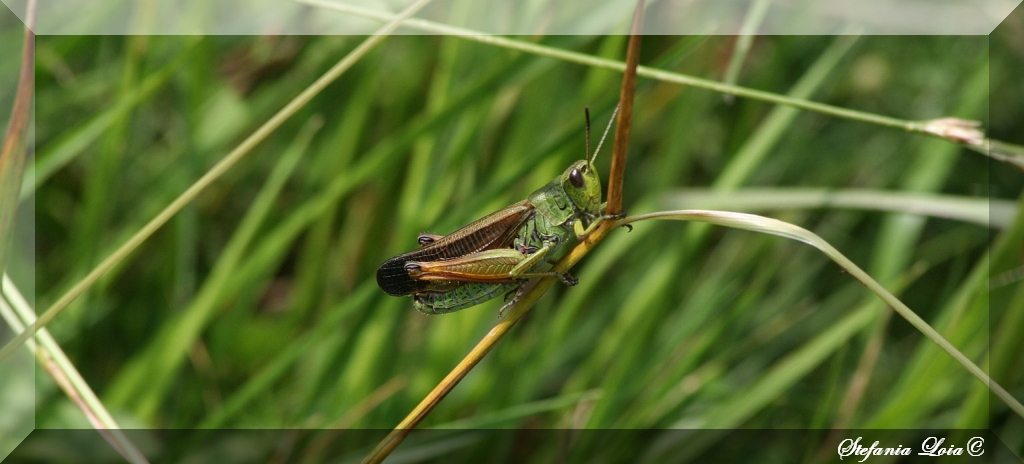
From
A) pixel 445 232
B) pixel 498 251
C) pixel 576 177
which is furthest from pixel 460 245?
pixel 445 232

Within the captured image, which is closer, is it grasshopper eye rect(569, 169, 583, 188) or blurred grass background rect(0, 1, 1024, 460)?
grasshopper eye rect(569, 169, 583, 188)

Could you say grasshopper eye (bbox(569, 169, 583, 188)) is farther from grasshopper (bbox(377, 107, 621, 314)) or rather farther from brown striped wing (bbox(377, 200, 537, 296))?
brown striped wing (bbox(377, 200, 537, 296))

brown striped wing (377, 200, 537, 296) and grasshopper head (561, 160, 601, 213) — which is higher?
brown striped wing (377, 200, 537, 296)

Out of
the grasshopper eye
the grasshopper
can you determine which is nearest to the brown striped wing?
the grasshopper

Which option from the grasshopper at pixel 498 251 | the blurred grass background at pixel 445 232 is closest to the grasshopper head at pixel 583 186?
the grasshopper at pixel 498 251

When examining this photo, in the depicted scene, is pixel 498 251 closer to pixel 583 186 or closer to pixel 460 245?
pixel 460 245
